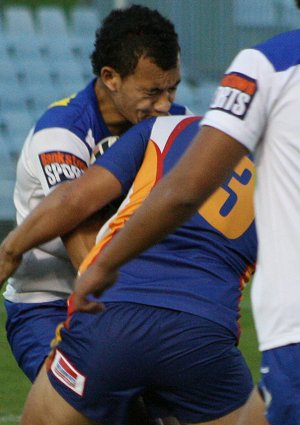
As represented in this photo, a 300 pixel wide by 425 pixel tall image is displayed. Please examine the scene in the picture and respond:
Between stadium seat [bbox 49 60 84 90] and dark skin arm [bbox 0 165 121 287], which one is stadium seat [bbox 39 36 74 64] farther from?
dark skin arm [bbox 0 165 121 287]

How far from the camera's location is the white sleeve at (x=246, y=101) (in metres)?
2.44

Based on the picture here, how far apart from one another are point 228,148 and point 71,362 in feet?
3.32

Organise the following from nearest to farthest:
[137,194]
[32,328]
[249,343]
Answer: [137,194] → [32,328] → [249,343]

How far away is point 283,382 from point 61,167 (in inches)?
54.1

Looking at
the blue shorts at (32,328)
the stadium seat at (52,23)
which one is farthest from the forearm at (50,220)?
the stadium seat at (52,23)

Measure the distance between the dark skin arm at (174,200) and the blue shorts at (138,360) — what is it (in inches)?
19.7

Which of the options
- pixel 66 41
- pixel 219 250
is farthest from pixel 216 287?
pixel 66 41

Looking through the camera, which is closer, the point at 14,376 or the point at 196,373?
the point at 196,373

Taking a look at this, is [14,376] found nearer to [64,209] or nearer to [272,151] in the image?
[64,209]

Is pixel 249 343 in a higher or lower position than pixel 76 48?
higher

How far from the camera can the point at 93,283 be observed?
2586 millimetres

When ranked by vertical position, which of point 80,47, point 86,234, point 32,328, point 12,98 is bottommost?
point 12,98

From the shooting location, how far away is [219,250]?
318cm

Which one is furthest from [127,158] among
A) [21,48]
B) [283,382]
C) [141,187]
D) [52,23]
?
[52,23]
